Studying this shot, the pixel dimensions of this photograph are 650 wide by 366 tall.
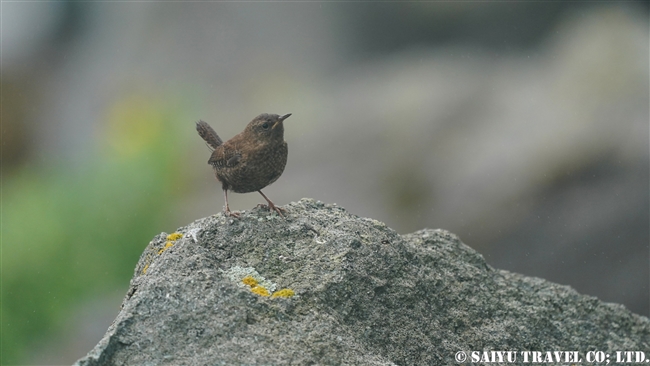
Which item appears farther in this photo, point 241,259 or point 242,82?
point 242,82

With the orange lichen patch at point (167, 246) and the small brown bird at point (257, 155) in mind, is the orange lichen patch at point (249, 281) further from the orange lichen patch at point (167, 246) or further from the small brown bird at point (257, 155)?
the small brown bird at point (257, 155)

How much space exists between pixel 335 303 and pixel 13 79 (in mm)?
15487

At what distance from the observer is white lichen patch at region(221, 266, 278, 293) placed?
3.36m

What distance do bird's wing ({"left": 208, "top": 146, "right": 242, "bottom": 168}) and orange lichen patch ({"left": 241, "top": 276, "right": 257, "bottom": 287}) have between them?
1086 mm

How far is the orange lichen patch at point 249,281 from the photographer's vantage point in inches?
132

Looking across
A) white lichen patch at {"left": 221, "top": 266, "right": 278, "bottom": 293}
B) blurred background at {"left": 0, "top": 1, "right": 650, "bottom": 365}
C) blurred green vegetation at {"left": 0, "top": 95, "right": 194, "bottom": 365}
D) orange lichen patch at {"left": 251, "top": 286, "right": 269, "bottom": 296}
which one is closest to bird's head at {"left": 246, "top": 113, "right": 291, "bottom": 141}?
white lichen patch at {"left": 221, "top": 266, "right": 278, "bottom": 293}

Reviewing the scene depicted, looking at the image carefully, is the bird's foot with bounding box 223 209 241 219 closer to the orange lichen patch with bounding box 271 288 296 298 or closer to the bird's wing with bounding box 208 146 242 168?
the bird's wing with bounding box 208 146 242 168

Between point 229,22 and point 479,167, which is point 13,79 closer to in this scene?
point 229,22

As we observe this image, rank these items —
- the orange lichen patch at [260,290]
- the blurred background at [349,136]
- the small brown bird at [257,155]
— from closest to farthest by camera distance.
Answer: the orange lichen patch at [260,290] < the small brown bird at [257,155] < the blurred background at [349,136]

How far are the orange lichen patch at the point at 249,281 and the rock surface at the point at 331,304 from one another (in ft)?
0.07

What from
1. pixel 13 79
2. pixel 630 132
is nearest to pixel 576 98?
pixel 630 132

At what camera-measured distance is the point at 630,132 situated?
30.5 feet

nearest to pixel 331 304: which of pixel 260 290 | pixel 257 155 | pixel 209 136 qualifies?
pixel 260 290

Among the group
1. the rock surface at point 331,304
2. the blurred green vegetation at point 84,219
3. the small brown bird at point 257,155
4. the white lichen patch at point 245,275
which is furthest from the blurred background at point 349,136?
the white lichen patch at point 245,275
